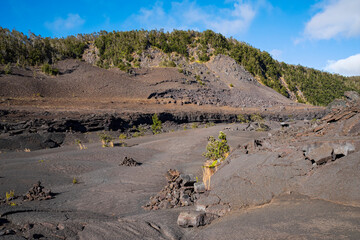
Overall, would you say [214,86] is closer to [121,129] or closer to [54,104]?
[121,129]

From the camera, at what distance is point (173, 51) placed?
51.3 metres

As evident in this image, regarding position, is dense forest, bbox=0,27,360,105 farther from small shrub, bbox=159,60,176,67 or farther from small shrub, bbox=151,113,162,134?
small shrub, bbox=151,113,162,134

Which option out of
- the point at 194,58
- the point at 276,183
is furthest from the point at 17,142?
the point at 194,58

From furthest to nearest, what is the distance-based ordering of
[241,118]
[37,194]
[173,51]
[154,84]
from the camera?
[173,51] → [154,84] → [241,118] → [37,194]

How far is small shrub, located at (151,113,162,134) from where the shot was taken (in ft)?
81.9

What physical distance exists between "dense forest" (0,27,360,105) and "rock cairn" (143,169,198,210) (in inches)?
1488

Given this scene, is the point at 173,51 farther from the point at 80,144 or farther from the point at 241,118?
the point at 80,144

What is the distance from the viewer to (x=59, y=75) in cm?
3569

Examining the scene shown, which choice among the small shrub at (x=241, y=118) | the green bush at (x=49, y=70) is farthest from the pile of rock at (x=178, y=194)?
the green bush at (x=49, y=70)

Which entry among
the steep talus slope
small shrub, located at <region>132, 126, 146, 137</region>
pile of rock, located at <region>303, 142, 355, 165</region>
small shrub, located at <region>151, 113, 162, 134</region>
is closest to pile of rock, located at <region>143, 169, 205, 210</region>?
pile of rock, located at <region>303, 142, 355, 165</region>

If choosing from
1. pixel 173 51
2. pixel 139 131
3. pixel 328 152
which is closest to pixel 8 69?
pixel 139 131

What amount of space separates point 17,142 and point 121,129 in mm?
9135

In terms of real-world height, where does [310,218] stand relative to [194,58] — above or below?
below

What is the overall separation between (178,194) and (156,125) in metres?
19.1
